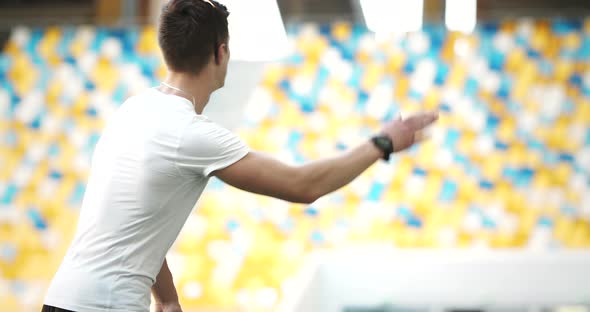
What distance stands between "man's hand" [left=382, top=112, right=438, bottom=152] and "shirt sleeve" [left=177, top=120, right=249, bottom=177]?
0.80 ft

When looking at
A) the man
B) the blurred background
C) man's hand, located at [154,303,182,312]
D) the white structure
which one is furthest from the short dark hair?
the blurred background

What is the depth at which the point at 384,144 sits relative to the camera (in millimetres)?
1161

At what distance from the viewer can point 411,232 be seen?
10.9ft

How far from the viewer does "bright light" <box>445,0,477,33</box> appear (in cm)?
341

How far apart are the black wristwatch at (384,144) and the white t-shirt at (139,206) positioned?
0.21 meters

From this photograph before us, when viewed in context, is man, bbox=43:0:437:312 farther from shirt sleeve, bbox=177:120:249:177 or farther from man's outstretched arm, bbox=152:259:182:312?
man's outstretched arm, bbox=152:259:182:312

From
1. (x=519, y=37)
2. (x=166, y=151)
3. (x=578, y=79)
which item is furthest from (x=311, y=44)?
(x=166, y=151)

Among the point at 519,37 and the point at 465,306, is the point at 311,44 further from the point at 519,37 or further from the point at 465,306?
the point at 465,306

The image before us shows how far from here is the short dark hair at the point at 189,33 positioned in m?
1.14

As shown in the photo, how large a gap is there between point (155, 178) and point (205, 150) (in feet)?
0.26

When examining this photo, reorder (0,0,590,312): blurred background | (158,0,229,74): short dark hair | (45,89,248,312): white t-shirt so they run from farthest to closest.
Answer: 1. (0,0,590,312): blurred background
2. (158,0,229,74): short dark hair
3. (45,89,248,312): white t-shirt

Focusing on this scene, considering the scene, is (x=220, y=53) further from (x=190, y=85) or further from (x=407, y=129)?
(x=407, y=129)

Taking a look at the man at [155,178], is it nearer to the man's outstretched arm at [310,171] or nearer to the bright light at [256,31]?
the man's outstretched arm at [310,171]

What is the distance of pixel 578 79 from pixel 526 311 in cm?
112
